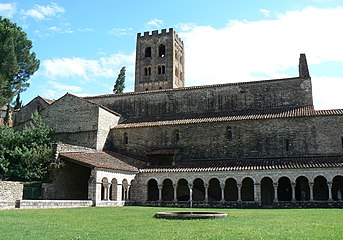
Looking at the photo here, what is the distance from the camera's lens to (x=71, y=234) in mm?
10914

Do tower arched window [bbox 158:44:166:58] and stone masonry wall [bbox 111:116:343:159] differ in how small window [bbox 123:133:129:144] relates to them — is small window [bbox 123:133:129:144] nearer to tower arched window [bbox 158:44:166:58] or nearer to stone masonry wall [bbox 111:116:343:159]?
stone masonry wall [bbox 111:116:343:159]

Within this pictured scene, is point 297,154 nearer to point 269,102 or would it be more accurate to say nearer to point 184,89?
point 269,102

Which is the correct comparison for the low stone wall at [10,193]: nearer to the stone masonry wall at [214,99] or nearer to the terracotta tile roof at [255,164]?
the terracotta tile roof at [255,164]

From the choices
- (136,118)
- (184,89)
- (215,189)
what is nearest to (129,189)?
(215,189)

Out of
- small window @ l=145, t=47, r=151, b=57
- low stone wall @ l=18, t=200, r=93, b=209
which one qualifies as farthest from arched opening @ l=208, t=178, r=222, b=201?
small window @ l=145, t=47, r=151, b=57

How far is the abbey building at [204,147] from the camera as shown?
30766 millimetres

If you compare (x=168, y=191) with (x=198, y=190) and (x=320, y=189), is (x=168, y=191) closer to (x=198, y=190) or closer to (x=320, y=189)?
(x=198, y=190)

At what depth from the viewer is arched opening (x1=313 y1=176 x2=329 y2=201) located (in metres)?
32.1

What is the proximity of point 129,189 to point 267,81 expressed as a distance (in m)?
17.1

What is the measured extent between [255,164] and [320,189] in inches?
230

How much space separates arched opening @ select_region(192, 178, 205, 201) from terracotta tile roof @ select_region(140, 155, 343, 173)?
177cm

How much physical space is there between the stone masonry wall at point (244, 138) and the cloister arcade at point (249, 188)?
2582 millimetres

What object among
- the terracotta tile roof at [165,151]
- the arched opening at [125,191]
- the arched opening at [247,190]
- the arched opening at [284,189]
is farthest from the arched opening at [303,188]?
the arched opening at [125,191]

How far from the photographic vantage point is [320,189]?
32.3 m
